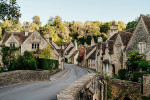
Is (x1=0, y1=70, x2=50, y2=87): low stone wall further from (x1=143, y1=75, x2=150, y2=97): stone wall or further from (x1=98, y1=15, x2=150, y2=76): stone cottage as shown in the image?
(x1=143, y1=75, x2=150, y2=97): stone wall

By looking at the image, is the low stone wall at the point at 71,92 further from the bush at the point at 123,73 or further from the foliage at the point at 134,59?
the bush at the point at 123,73

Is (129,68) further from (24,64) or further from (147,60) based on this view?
(24,64)

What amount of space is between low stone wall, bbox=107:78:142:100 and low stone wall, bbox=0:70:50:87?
9342 millimetres

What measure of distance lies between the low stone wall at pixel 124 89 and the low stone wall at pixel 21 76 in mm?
9342

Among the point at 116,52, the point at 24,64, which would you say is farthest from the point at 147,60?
the point at 24,64

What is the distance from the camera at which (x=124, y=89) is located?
76.7 feet

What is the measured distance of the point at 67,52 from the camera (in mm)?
87000

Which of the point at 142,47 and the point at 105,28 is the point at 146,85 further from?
the point at 105,28

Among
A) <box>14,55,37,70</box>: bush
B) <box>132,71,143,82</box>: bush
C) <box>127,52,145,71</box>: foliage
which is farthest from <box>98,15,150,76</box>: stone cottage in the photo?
<box>14,55,37,70</box>: bush

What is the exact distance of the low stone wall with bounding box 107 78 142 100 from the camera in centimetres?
2186

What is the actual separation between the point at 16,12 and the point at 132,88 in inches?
640

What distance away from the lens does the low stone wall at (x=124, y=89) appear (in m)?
21.9

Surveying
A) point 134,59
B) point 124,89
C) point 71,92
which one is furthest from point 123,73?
point 71,92

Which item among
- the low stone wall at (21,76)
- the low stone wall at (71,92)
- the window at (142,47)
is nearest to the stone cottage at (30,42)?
the low stone wall at (21,76)
